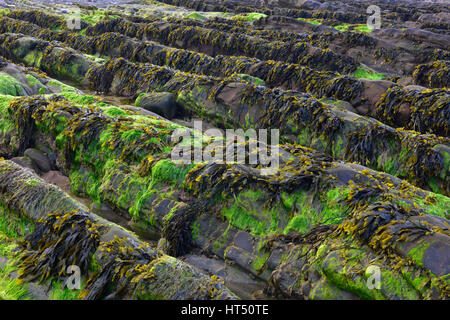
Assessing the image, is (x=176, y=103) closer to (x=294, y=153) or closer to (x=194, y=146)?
(x=194, y=146)

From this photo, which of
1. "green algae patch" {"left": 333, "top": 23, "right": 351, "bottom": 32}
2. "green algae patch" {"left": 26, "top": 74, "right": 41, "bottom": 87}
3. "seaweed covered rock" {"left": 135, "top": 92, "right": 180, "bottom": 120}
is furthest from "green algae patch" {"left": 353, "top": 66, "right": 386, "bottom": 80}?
"green algae patch" {"left": 26, "top": 74, "right": 41, "bottom": 87}

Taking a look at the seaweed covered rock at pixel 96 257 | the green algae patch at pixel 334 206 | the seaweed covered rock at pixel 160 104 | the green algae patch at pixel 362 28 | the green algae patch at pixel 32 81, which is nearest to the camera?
the seaweed covered rock at pixel 96 257

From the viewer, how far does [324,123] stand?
6.96m

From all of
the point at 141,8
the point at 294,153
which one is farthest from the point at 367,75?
the point at 141,8

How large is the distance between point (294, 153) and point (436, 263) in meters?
2.39

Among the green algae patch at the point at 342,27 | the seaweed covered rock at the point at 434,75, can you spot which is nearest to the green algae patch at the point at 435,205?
the seaweed covered rock at the point at 434,75

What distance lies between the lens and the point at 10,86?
26.5ft

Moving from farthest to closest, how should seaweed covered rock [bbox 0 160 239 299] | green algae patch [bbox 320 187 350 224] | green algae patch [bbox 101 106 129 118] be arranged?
green algae patch [bbox 101 106 129 118], green algae patch [bbox 320 187 350 224], seaweed covered rock [bbox 0 160 239 299]

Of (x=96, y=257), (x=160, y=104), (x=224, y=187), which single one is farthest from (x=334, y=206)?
(x=160, y=104)

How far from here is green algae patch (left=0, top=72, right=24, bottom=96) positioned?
7.95m

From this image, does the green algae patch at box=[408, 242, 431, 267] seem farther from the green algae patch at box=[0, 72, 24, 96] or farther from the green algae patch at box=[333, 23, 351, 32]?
the green algae patch at box=[333, 23, 351, 32]

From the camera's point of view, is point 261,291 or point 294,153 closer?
point 261,291

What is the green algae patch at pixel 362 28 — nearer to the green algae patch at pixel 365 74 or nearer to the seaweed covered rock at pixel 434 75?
the green algae patch at pixel 365 74

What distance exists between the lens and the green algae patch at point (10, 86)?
795 centimetres
